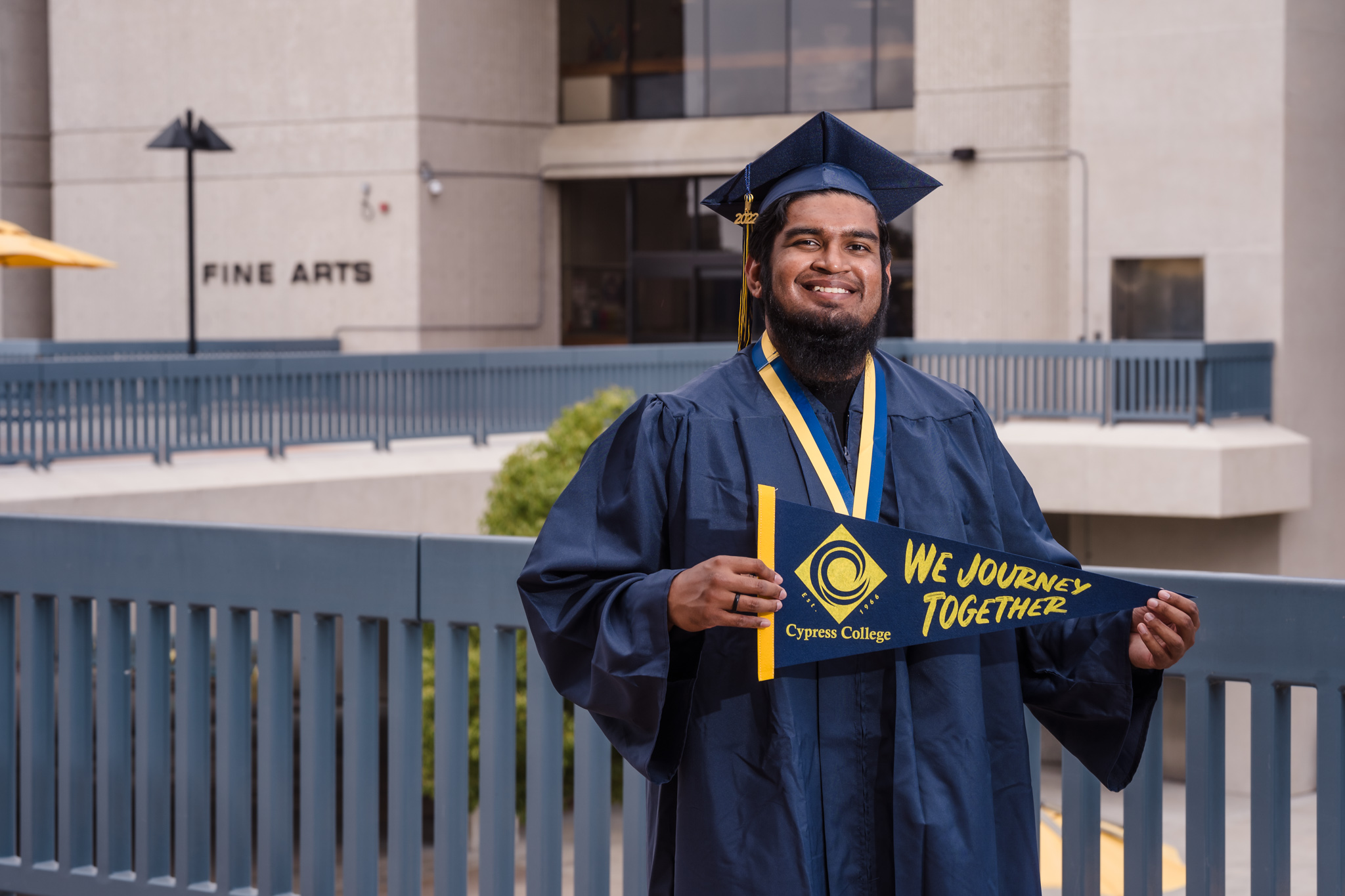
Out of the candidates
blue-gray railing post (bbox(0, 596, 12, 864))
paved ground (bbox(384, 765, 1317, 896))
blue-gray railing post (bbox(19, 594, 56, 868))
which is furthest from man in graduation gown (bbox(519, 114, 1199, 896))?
paved ground (bbox(384, 765, 1317, 896))

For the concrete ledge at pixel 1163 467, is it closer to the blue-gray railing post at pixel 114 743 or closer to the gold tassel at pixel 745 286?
the blue-gray railing post at pixel 114 743

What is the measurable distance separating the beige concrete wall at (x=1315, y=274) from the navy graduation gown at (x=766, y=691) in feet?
61.5

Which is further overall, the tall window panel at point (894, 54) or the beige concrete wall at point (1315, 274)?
the tall window panel at point (894, 54)

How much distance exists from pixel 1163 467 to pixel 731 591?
16869mm

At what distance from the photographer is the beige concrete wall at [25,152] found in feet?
101

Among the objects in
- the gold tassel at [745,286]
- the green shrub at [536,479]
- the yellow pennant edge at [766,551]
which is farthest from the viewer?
the green shrub at [536,479]

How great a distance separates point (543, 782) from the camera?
3965 mm

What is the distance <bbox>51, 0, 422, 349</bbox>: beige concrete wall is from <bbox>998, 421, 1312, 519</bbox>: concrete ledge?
13220 millimetres

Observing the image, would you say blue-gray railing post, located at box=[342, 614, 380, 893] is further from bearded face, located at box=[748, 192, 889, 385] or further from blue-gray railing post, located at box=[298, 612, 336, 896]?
bearded face, located at box=[748, 192, 889, 385]

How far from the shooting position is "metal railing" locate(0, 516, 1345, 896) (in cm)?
347

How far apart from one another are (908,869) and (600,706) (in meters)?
0.62

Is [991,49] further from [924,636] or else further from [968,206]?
[924,636]

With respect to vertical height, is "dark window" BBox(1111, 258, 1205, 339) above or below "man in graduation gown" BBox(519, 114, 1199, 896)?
above

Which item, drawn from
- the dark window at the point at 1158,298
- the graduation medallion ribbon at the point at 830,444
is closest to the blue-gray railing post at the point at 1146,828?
the graduation medallion ribbon at the point at 830,444
